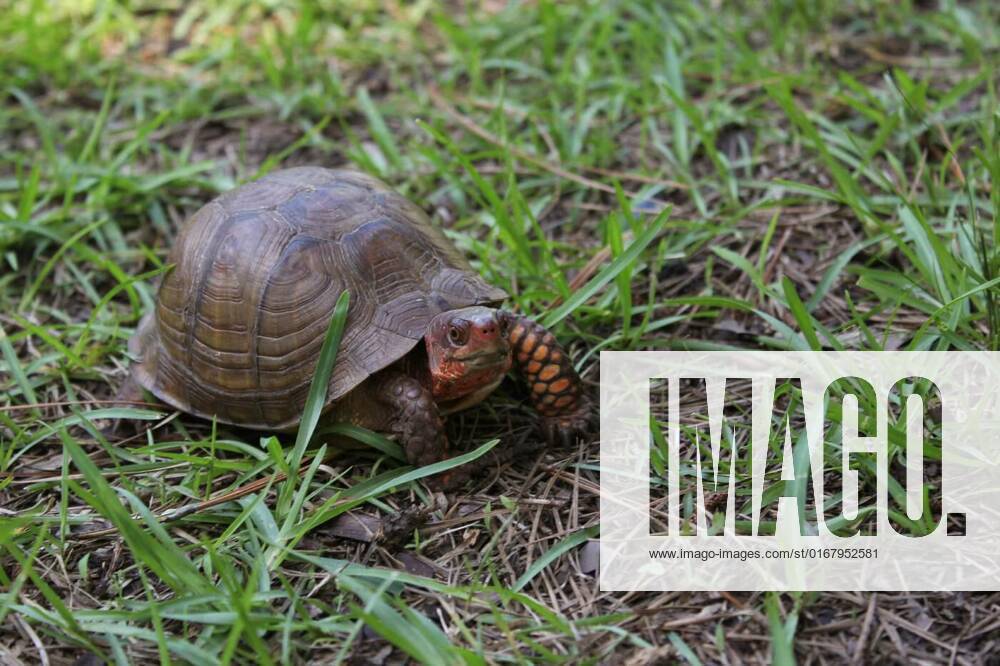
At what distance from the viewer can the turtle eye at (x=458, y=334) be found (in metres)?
2.26

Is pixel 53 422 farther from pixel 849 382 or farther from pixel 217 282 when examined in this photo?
pixel 849 382

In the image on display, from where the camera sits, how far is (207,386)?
8.59ft

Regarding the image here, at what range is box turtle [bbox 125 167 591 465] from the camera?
2396 mm

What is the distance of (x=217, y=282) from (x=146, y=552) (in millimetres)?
834

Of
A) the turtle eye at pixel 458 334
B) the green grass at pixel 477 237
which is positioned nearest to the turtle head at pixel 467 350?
the turtle eye at pixel 458 334

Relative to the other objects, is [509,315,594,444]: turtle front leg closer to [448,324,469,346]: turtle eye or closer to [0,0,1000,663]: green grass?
[0,0,1000,663]: green grass

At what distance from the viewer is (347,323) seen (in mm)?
2445

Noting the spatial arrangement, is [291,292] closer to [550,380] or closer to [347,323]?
[347,323]

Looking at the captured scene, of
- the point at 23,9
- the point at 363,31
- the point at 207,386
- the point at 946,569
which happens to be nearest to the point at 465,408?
the point at 207,386

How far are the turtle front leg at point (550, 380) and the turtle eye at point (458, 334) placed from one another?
0.76ft

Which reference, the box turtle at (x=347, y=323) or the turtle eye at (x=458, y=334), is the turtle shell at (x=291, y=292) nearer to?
the box turtle at (x=347, y=323)

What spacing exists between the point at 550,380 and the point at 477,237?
1.10 meters

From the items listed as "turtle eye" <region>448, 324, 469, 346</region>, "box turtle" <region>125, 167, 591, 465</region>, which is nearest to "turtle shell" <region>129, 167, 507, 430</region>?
"box turtle" <region>125, 167, 591, 465</region>

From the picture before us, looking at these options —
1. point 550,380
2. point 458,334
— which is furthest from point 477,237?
point 458,334
